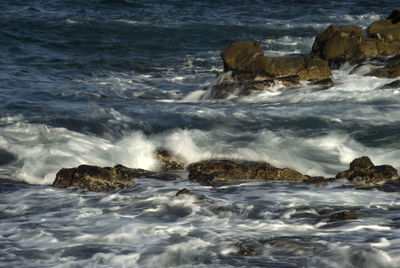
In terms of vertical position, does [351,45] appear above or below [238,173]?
above

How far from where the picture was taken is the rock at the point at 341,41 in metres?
13.5

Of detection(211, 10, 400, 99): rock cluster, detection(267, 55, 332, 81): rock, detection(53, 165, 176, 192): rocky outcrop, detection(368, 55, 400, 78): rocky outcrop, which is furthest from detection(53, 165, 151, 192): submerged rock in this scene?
detection(368, 55, 400, 78): rocky outcrop

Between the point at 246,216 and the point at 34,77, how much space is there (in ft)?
30.4

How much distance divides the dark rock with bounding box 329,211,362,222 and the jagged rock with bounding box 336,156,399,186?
1019 millimetres

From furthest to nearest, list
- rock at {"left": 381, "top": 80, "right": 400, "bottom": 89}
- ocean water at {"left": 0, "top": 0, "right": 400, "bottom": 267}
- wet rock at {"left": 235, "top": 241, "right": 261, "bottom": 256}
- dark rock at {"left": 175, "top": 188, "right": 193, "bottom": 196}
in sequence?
1. rock at {"left": 381, "top": 80, "right": 400, "bottom": 89}
2. dark rock at {"left": 175, "top": 188, "right": 193, "bottom": 196}
3. ocean water at {"left": 0, "top": 0, "right": 400, "bottom": 267}
4. wet rock at {"left": 235, "top": 241, "right": 261, "bottom": 256}

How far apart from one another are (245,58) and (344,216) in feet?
22.5

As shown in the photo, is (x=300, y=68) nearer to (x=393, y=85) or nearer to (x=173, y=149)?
(x=393, y=85)

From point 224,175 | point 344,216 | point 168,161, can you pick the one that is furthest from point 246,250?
point 168,161

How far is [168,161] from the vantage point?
869 cm

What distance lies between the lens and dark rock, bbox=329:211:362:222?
617 cm

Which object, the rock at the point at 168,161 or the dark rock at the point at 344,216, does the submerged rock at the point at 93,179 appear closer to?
the rock at the point at 168,161

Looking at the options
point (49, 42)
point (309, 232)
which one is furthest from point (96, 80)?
point (309, 232)

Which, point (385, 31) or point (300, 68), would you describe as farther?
point (385, 31)

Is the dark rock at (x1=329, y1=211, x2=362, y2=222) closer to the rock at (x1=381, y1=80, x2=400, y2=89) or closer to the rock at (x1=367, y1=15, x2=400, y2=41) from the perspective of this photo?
the rock at (x1=381, y1=80, x2=400, y2=89)
